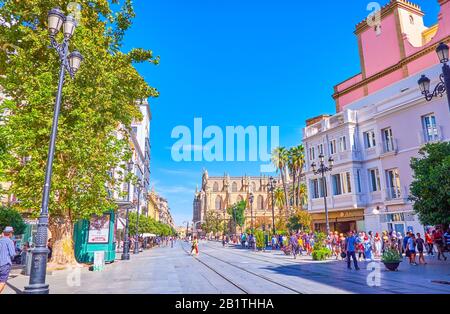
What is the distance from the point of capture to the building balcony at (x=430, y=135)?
21609mm

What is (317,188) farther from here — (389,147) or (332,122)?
(389,147)

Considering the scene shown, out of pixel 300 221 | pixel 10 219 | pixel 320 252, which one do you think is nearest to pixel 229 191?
pixel 300 221

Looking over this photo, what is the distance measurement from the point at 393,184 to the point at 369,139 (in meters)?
4.59

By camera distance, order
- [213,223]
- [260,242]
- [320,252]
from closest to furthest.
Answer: [320,252], [260,242], [213,223]

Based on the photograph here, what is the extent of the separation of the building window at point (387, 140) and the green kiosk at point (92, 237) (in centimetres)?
2127

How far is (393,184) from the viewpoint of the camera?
24.9 m

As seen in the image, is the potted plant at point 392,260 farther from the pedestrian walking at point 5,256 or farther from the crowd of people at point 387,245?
the pedestrian walking at point 5,256

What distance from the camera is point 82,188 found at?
15.2 m

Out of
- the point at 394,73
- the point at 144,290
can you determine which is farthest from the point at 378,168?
the point at 144,290

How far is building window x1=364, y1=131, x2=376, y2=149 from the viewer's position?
89.0 feet

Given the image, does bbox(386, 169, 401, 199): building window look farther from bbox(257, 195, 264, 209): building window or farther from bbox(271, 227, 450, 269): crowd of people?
bbox(257, 195, 264, 209): building window

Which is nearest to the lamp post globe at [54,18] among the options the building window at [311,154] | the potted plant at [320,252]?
the potted plant at [320,252]

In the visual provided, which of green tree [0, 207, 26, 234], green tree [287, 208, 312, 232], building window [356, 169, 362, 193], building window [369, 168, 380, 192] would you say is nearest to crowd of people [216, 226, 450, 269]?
building window [369, 168, 380, 192]
